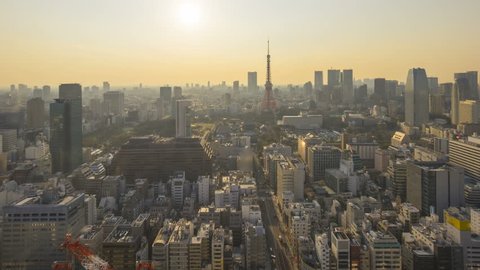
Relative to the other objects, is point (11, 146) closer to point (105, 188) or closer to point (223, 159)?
point (105, 188)

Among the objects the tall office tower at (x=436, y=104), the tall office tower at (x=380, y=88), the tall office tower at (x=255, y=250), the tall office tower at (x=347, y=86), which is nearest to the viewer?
the tall office tower at (x=255, y=250)

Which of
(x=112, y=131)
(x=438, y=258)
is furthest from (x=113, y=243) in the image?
(x=112, y=131)

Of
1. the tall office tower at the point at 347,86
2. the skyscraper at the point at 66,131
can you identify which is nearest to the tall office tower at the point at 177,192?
the skyscraper at the point at 66,131

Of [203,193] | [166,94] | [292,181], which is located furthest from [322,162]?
[166,94]

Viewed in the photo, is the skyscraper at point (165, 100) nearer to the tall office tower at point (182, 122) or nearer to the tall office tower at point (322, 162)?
the tall office tower at point (182, 122)

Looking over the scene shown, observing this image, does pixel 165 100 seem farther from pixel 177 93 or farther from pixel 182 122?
pixel 182 122
